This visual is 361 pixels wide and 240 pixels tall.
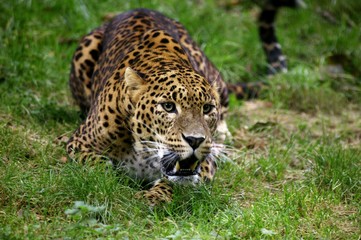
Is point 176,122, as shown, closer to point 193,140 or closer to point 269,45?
point 193,140

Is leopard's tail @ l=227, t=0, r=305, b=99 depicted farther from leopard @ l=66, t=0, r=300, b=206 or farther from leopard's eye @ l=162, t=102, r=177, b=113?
leopard's eye @ l=162, t=102, r=177, b=113

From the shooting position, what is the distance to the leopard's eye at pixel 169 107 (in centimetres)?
640

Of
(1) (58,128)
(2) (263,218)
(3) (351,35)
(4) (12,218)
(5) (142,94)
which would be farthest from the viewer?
(3) (351,35)

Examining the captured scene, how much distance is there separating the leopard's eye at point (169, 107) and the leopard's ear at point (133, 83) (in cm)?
38

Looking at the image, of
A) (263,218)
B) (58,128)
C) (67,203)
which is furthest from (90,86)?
(263,218)

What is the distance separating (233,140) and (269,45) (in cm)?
241

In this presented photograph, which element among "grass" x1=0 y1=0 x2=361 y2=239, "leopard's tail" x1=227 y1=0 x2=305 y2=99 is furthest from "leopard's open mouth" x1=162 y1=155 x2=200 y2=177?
"leopard's tail" x1=227 y1=0 x2=305 y2=99

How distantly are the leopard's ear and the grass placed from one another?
2.50 feet

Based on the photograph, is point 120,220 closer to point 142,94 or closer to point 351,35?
point 142,94

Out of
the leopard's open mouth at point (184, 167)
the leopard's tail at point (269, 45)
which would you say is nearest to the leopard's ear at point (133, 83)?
the leopard's open mouth at point (184, 167)

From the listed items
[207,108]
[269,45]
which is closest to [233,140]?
[207,108]

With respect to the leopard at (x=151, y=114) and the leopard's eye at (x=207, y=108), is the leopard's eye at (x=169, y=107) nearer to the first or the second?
the leopard at (x=151, y=114)

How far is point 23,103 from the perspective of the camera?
8.60 meters

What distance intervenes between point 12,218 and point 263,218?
2.14 m
